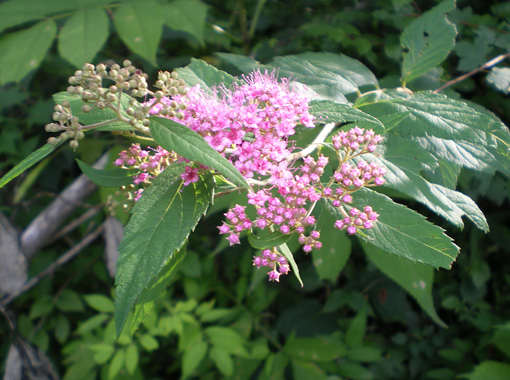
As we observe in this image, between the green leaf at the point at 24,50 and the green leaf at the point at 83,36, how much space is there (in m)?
0.12

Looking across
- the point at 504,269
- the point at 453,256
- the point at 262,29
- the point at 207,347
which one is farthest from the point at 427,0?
the point at 207,347

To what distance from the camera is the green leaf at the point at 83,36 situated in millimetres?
1639

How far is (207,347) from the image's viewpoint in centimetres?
227

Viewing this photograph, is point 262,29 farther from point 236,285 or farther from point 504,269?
point 504,269

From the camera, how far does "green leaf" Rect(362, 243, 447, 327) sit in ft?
5.58

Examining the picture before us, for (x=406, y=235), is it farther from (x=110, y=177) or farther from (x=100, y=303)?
(x=100, y=303)

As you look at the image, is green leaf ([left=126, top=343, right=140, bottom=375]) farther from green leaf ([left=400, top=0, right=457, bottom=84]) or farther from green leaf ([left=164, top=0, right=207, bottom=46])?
green leaf ([left=400, top=0, right=457, bottom=84])

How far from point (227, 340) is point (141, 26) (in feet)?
5.36

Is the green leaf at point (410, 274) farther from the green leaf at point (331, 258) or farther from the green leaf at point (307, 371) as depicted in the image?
the green leaf at point (307, 371)

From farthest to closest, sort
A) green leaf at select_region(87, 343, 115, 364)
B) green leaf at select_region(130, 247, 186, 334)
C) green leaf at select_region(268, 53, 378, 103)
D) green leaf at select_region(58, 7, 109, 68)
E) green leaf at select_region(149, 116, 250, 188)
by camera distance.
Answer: green leaf at select_region(87, 343, 115, 364), green leaf at select_region(58, 7, 109, 68), green leaf at select_region(268, 53, 378, 103), green leaf at select_region(130, 247, 186, 334), green leaf at select_region(149, 116, 250, 188)

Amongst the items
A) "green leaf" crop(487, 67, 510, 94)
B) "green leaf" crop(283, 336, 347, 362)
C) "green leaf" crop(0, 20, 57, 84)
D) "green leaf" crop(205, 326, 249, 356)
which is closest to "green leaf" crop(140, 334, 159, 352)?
"green leaf" crop(205, 326, 249, 356)

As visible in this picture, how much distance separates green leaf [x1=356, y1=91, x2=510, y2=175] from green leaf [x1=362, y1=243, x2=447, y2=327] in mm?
561

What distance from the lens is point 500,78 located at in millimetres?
1705

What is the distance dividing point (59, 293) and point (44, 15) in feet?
5.89
